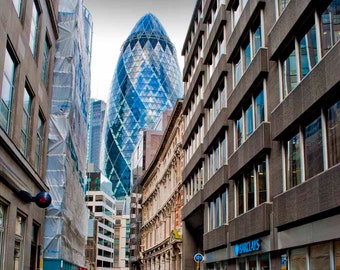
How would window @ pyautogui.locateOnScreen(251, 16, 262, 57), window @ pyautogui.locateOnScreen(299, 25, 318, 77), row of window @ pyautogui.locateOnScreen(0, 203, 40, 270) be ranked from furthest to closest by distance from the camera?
1. window @ pyautogui.locateOnScreen(251, 16, 262, 57)
2. row of window @ pyautogui.locateOnScreen(0, 203, 40, 270)
3. window @ pyautogui.locateOnScreen(299, 25, 318, 77)

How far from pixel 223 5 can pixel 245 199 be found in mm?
13056

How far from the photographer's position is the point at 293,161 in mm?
19828

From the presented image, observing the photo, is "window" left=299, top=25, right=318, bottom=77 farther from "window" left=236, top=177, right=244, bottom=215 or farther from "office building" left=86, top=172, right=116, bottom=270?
"office building" left=86, top=172, right=116, bottom=270

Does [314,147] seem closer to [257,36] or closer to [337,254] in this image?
[337,254]

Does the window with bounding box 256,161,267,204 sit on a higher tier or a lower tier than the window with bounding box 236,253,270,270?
higher

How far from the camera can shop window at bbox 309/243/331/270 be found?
1662 cm

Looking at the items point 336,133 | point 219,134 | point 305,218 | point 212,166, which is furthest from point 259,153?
point 212,166

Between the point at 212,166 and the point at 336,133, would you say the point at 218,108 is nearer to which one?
the point at 212,166

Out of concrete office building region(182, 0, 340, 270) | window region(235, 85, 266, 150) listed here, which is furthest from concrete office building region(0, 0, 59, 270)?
window region(235, 85, 266, 150)

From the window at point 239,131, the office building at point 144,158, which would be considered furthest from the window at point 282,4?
the office building at point 144,158

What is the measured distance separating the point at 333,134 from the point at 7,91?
11504mm

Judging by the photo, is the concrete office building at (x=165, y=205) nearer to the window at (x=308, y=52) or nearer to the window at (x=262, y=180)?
the window at (x=262, y=180)

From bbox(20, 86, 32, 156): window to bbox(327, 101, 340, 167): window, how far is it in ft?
42.2

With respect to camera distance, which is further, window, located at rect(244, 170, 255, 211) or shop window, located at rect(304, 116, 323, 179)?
window, located at rect(244, 170, 255, 211)
